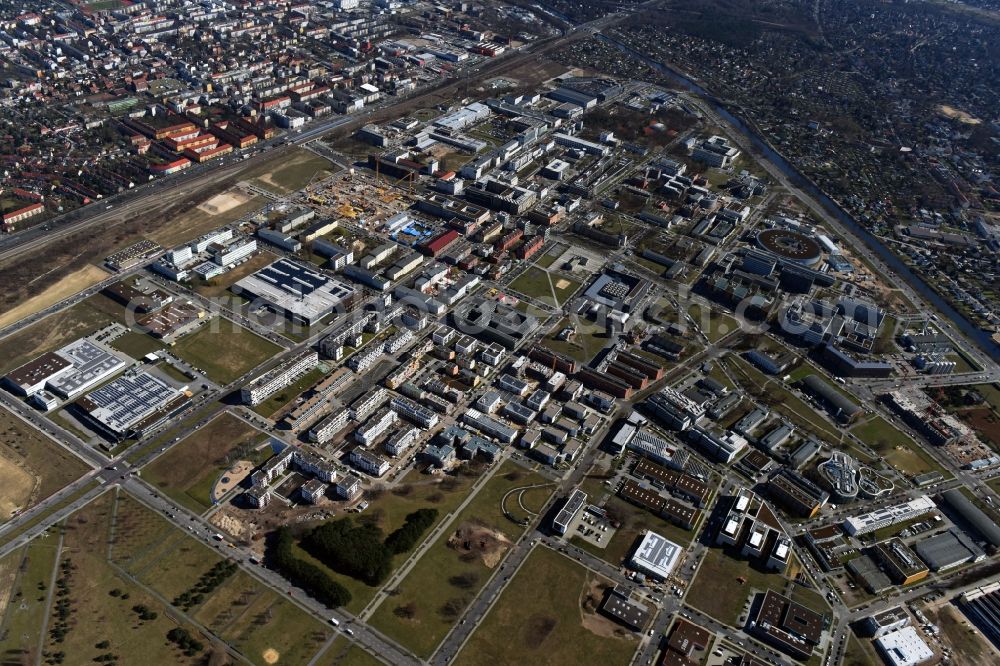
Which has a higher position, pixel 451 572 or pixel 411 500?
pixel 411 500

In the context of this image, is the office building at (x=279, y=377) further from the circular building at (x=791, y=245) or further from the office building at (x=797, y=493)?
the circular building at (x=791, y=245)

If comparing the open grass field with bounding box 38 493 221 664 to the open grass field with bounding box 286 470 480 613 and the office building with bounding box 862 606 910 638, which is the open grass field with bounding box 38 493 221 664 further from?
the office building with bounding box 862 606 910 638

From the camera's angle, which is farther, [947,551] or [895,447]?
[895,447]

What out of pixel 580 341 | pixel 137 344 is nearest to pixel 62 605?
pixel 137 344

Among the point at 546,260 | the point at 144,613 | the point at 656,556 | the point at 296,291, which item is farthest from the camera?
the point at 546,260

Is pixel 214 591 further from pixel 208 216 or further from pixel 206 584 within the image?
pixel 208 216

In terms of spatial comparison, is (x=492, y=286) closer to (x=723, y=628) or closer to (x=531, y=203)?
(x=531, y=203)
